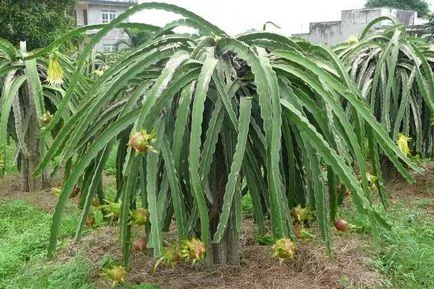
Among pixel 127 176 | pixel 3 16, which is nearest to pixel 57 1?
pixel 3 16

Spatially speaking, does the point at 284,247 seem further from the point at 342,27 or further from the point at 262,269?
the point at 342,27

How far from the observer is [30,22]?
12109 millimetres

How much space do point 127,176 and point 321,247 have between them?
113cm

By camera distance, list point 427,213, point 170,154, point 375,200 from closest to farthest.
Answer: point 170,154
point 427,213
point 375,200

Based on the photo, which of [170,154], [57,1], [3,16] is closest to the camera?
[170,154]

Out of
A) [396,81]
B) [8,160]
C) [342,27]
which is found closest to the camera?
[396,81]

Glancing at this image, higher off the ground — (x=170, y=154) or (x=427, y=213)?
(x=170, y=154)

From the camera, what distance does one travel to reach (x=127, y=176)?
197 centimetres

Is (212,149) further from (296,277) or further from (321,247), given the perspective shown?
(321,247)

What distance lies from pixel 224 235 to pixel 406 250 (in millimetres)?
947

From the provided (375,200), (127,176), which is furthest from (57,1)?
(127,176)

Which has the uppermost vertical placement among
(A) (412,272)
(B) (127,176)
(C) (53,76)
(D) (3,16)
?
(D) (3,16)

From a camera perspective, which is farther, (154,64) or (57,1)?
(57,1)

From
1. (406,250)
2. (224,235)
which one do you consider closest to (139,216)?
(224,235)
